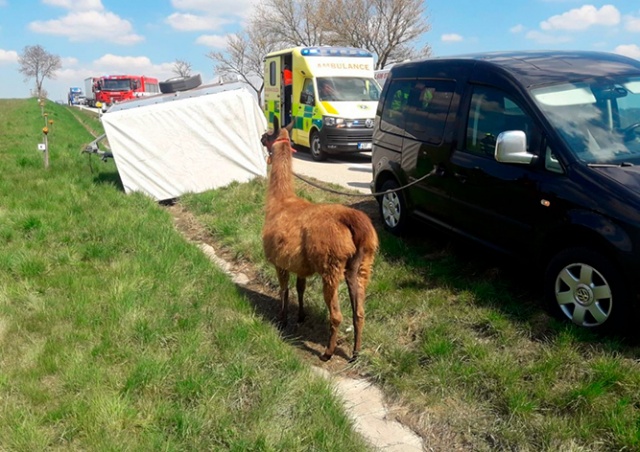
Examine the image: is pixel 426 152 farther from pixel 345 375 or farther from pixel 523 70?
pixel 345 375

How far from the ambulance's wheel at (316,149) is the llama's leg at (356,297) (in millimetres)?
10738

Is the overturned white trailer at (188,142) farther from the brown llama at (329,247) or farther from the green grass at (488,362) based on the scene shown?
the brown llama at (329,247)

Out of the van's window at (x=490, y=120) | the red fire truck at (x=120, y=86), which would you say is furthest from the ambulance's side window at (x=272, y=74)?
the red fire truck at (x=120, y=86)

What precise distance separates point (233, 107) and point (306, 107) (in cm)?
563

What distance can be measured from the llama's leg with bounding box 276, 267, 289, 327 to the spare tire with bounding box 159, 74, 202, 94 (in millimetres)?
8347

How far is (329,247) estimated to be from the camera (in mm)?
3816

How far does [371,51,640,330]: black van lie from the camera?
3.78m

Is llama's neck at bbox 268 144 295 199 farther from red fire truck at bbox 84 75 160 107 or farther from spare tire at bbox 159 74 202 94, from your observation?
red fire truck at bbox 84 75 160 107

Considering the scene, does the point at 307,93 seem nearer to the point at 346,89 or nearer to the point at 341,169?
the point at 346,89

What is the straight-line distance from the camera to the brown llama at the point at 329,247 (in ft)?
12.6

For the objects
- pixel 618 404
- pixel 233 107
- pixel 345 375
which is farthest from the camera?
pixel 233 107

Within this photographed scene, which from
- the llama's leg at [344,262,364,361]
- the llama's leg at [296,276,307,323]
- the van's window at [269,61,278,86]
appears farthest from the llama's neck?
the van's window at [269,61,278,86]

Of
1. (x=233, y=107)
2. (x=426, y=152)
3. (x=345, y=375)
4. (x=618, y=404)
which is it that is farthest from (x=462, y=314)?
(x=233, y=107)

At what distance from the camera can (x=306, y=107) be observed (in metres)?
15.1
